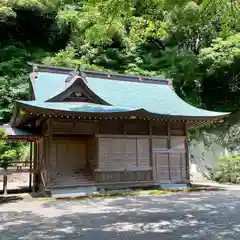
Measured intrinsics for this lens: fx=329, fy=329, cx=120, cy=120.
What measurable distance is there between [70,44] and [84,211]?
23191 millimetres

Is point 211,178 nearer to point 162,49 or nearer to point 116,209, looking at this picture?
point 116,209

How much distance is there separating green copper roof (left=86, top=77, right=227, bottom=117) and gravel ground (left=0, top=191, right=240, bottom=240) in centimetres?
534

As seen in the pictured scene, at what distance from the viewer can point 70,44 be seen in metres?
29.9

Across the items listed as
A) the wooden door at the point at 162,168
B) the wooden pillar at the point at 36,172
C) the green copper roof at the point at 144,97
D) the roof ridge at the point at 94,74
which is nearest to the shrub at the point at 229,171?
the green copper roof at the point at 144,97

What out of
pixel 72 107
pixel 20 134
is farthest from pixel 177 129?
pixel 20 134

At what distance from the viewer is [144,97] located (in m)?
17.0

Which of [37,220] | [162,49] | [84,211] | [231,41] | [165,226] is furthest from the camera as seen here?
[162,49]

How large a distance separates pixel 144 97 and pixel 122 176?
4.84 meters

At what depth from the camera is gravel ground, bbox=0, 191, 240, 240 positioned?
607 cm

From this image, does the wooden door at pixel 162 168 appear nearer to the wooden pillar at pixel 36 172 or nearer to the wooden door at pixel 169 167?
the wooden door at pixel 169 167

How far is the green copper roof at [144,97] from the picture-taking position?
1542 cm

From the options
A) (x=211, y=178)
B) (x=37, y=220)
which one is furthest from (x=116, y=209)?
(x=211, y=178)

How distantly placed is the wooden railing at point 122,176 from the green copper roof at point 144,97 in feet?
9.20

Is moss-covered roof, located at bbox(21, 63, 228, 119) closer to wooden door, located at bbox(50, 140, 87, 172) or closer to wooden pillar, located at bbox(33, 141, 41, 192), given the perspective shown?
wooden door, located at bbox(50, 140, 87, 172)
